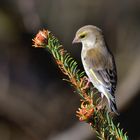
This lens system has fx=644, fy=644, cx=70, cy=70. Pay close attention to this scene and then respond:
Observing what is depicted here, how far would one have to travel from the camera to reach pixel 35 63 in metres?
10.6

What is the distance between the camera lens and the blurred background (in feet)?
32.3

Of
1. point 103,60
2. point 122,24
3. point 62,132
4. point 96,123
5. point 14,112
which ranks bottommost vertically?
point 96,123

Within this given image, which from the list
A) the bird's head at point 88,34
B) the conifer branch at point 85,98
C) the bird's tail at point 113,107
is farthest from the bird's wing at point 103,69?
the conifer branch at point 85,98

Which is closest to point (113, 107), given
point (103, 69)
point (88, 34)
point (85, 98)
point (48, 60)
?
point (103, 69)

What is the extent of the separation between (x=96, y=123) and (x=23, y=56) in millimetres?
6966

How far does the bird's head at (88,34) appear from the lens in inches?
211

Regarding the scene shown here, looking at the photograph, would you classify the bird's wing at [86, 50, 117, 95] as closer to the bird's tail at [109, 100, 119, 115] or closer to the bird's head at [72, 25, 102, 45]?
the bird's head at [72, 25, 102, 45]

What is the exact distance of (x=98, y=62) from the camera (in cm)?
533

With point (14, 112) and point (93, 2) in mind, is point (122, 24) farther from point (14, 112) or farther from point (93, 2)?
point (14, 112)

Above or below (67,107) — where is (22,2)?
above

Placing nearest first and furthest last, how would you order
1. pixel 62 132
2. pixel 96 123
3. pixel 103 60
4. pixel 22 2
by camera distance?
pixel 96 123
pixel 103 60
pixel 62 132
pixel 22 2

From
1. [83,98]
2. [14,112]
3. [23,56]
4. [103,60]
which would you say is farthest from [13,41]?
[83,98]

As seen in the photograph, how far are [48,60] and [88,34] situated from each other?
17.1 feet

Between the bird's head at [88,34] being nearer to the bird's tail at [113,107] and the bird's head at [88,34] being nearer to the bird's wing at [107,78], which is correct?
the bird's wing at [107,78]
